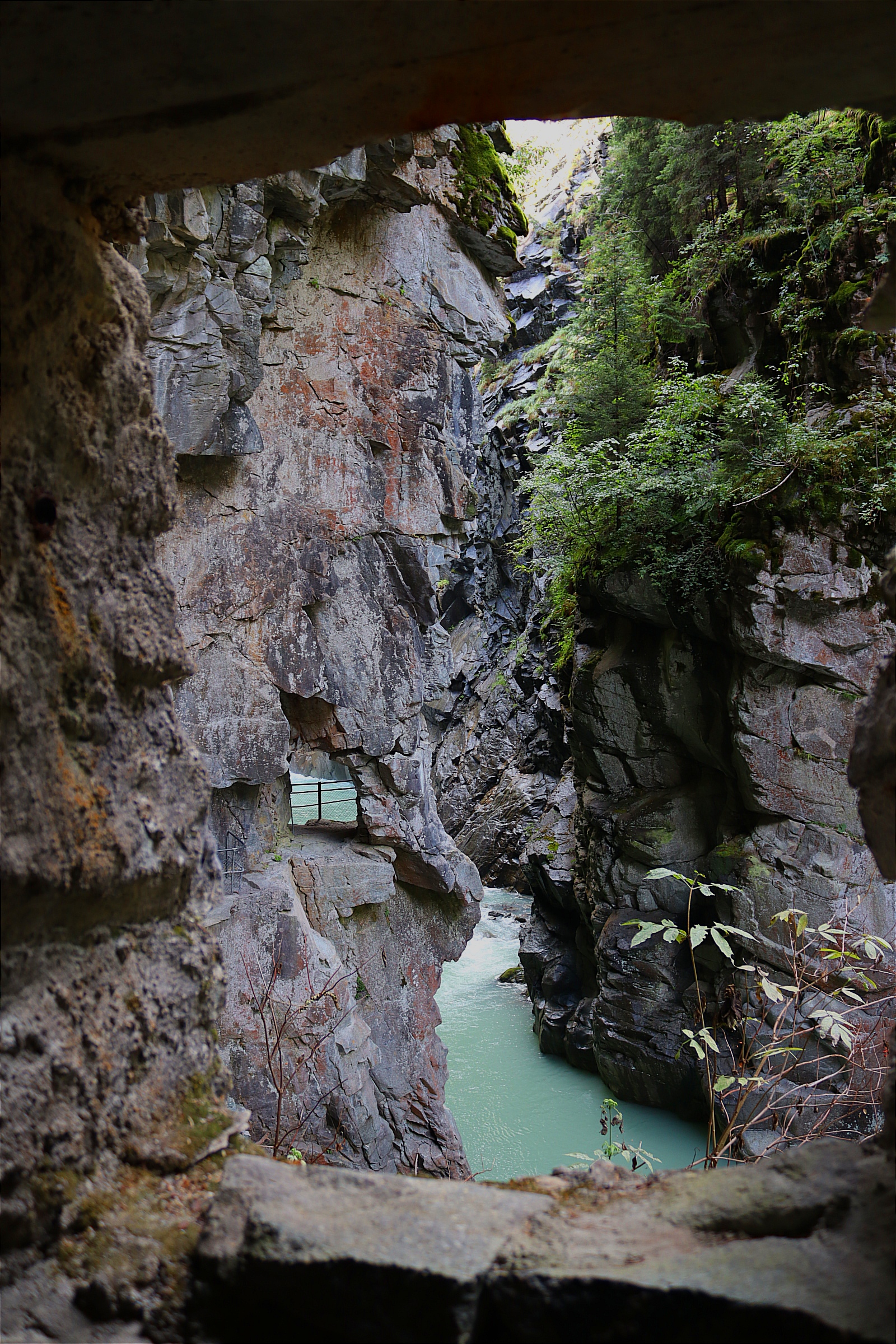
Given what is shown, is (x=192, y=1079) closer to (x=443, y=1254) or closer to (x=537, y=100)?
(x=443, y=1254)

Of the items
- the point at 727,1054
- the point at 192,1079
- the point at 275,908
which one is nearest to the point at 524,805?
the point at 727,1054

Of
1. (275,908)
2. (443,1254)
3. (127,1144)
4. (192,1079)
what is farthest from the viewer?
(275,908)

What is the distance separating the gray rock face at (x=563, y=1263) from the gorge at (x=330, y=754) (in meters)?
0.01

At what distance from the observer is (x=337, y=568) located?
7.69 meters

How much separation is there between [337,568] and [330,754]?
6.13 feet

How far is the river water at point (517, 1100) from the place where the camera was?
1020 centimetres

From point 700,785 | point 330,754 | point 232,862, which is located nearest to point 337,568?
point 330,754

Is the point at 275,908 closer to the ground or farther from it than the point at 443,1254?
closer to the ground

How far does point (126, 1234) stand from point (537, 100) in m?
2.35

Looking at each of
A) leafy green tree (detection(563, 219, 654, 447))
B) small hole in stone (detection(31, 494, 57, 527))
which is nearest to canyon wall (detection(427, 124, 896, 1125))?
leafy green tree (detection(563, 219, 654, 447))

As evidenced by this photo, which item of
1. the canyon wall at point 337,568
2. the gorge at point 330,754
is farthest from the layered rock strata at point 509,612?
the canyon wall at point 337,568

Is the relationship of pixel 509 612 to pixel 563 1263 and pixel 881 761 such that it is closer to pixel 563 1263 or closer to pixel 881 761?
pixel 881 761

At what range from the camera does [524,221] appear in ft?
28.1

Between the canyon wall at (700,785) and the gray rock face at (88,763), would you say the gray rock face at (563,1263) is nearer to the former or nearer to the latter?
the gray rock face at (88,763)
